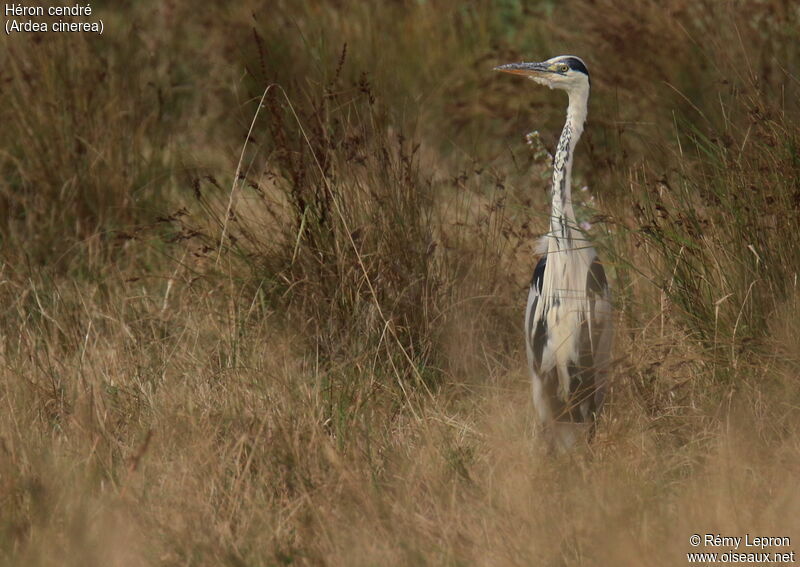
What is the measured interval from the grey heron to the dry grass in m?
0.09

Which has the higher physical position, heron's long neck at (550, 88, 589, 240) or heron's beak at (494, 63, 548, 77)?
heron's beak at (494, 63, 548, 77)

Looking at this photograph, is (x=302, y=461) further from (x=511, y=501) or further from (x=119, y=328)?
(x=119, y=328)

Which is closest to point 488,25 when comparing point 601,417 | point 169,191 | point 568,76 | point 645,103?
point 645,103

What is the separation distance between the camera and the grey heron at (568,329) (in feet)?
10.6

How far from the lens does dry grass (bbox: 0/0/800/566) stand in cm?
271

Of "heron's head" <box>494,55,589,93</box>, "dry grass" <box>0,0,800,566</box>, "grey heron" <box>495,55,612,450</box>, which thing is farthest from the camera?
"heron's head" <box>494,55,589,93</box>

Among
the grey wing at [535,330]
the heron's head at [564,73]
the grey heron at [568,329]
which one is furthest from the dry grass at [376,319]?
the heron's head at [564,73]

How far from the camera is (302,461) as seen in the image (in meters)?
2.94

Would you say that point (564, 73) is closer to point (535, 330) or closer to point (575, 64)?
point (575, 64)

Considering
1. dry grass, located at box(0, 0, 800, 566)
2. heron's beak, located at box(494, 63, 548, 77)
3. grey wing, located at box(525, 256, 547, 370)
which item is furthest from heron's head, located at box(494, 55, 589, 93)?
grey wing, located at box(525, 256, 547, 370)

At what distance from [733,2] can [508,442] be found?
9.18 ft

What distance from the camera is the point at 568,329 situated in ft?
10.6

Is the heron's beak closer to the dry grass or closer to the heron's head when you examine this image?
the heron's head

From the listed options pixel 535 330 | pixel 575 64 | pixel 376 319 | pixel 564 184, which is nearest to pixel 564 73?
pixel 575 64
